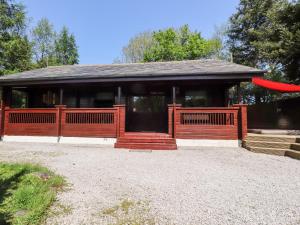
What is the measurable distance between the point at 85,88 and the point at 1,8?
17.2m

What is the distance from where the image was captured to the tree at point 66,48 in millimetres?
32375

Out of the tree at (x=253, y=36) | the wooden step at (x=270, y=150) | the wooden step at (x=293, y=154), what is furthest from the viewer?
the tree at (x=253, y=36)

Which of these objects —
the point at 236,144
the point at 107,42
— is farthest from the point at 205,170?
the point at 107,42

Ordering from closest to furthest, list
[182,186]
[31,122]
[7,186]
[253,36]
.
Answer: [7,186] < [182,186] < [31,122] < [253,36]

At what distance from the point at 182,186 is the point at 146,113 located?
317 inches

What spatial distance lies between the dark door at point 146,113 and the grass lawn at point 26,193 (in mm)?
7248

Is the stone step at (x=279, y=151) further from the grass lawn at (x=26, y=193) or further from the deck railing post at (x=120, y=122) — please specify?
the grass lawn at (x=26, y=193)

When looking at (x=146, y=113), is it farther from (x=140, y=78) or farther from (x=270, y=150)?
Result: (x=270, y=150)

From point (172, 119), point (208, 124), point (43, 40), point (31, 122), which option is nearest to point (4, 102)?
point (31, 122)

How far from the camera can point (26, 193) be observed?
335cm

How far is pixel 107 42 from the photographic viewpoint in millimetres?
29547

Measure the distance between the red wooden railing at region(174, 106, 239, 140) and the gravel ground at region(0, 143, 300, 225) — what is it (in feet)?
5.15

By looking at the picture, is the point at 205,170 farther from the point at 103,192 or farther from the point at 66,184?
the point at 66,184

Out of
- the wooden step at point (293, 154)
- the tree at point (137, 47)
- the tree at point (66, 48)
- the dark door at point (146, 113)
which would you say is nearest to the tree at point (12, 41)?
the tree at point (66, 48)
